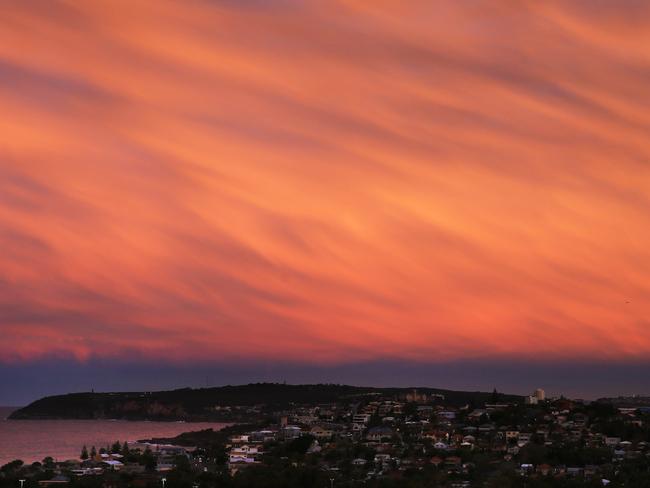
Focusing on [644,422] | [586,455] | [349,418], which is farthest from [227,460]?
[349,418]

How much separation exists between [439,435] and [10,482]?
31573 mm

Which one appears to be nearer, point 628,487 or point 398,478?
point 628,487

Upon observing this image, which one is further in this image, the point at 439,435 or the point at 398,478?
the point at 439,435

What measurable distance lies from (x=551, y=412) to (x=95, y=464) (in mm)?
37557

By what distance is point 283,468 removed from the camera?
44.7 meters

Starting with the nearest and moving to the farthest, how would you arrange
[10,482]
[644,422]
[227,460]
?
1. [10,482]
2. [227,460]
3. [644,422]

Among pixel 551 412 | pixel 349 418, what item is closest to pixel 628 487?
pixel 551 412

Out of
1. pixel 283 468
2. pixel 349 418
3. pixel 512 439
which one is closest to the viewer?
pixel 283 468

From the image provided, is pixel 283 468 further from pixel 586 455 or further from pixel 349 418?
pixel 349 418

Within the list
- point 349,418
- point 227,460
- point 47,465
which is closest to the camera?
point 47,465

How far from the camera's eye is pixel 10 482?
40.6m

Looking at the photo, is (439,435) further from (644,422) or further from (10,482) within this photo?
(10,482)

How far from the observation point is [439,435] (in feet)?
216

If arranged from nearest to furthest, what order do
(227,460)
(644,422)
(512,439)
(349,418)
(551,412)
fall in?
(227,460) → (512,439) → (644,422) → (551,412) → (349,418)
